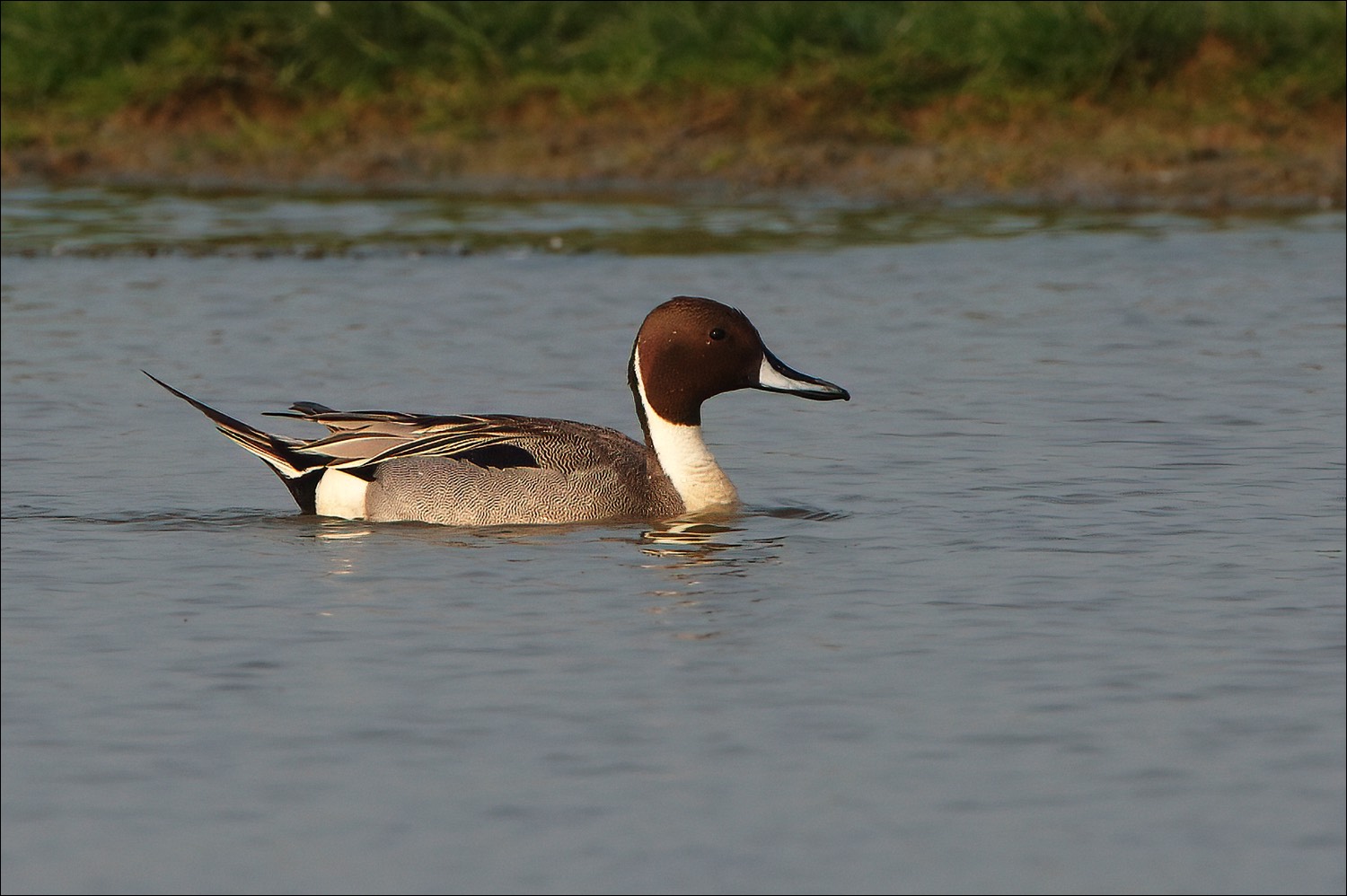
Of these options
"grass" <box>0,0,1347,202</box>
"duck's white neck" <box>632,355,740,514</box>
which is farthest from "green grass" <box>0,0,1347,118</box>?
"duck's white neck" <box>632,355,740,514</box>

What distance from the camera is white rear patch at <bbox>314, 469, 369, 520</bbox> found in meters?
8.59

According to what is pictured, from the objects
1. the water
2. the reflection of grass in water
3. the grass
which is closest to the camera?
the water

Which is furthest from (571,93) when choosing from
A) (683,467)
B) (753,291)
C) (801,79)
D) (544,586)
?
(544,586)

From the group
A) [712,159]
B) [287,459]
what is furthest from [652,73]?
[287,459]

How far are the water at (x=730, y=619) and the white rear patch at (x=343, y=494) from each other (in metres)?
0.19

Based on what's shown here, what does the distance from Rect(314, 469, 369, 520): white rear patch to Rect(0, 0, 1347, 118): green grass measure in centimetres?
1035

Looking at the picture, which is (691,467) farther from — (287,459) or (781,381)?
(287,459)

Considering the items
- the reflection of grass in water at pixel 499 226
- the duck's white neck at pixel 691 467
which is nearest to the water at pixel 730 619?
the duck's white neck at pixel 691 467

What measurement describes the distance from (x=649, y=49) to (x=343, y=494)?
1086cm

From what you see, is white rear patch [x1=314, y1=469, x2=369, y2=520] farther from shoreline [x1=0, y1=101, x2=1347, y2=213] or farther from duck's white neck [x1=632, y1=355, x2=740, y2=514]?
shoreline [x1=0, y1=101, x2=1347, y2=213]

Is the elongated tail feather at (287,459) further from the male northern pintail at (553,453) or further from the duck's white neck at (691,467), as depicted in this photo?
the duck's white neck at (691,467)

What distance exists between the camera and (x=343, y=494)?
859 centimetres

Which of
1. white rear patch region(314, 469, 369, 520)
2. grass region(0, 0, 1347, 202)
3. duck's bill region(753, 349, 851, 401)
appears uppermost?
grass region(0, 0, 1347, 202)

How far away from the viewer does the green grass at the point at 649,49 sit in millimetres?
17953
